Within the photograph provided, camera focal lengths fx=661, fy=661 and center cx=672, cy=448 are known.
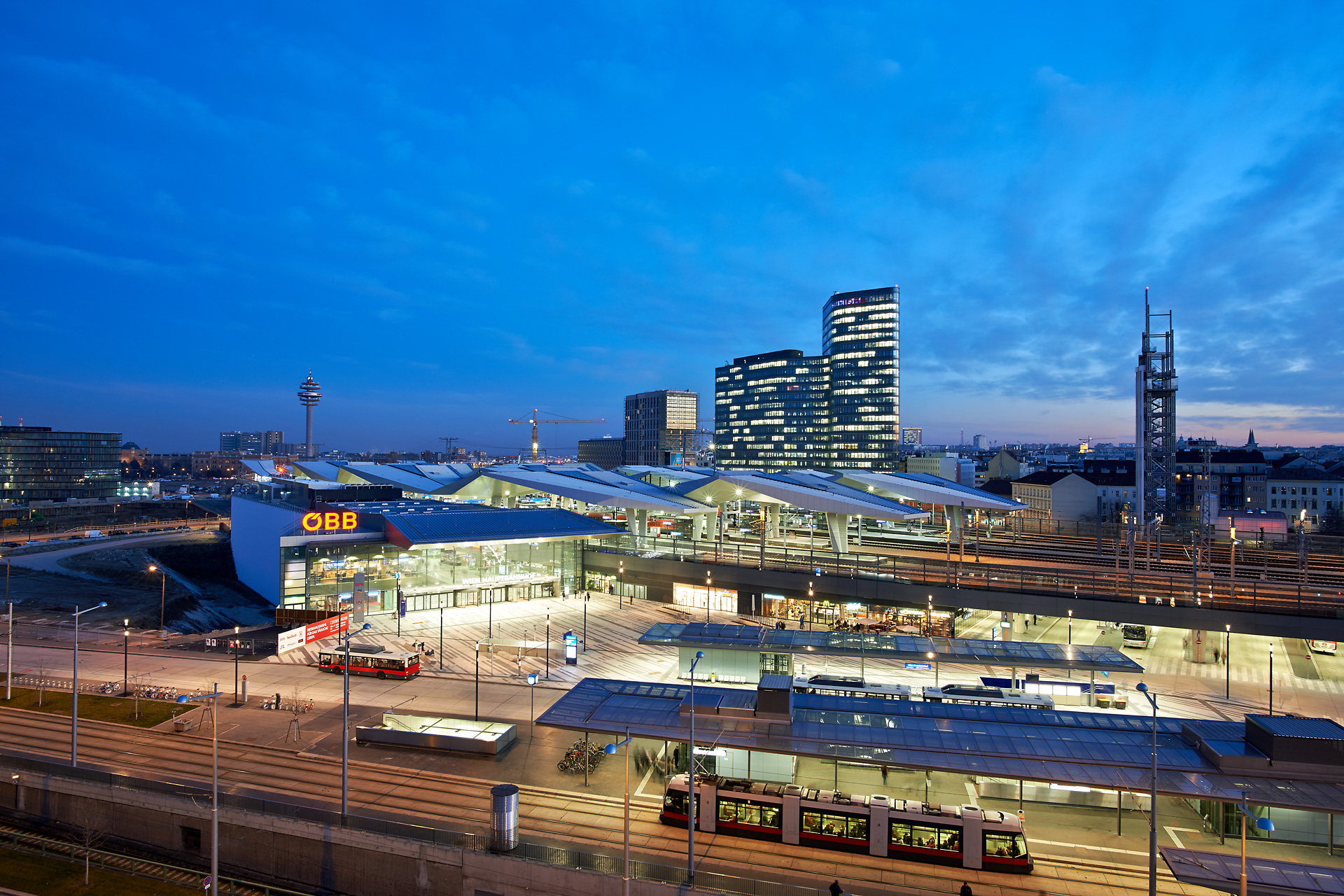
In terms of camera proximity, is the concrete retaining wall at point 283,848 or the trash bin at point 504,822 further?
the trash bin at point 504,822

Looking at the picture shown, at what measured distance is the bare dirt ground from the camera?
168 feet

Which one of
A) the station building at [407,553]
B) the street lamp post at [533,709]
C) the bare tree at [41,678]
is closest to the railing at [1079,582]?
the station building at [407,553]

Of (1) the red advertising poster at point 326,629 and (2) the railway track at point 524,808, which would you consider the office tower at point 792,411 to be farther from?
(2) the railway track at point 524,808

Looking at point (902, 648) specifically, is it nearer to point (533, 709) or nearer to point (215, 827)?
point (533, 709)

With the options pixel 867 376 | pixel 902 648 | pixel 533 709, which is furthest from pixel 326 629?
pixel 867 376

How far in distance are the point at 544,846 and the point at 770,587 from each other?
32.9 m

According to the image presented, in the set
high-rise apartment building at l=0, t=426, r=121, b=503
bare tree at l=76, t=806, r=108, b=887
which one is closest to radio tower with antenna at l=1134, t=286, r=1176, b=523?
bare tree at l=76, t=806, r=108, b=887

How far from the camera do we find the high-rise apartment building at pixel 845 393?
167625 millimetres

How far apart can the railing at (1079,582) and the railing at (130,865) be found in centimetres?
3596

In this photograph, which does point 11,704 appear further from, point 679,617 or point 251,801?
point 679,617

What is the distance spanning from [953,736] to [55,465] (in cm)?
19673

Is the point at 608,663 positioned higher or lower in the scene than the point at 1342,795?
lower

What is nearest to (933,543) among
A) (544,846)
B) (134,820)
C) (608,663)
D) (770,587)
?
(770,587)

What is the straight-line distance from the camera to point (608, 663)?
125ft
